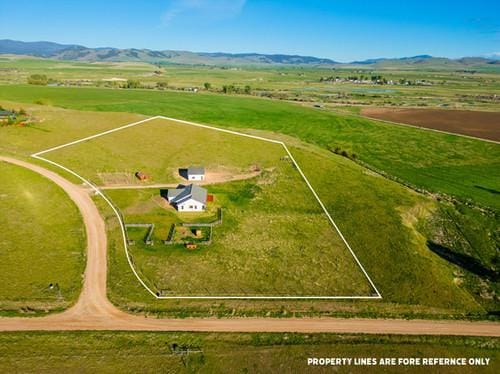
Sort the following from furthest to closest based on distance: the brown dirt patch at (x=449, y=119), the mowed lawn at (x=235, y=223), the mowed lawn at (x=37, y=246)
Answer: the brown dirt patch at (x=449, y=119) → the mowed lawn at (x=235, y=223) → the mowed lawn at (x=37, y=246)

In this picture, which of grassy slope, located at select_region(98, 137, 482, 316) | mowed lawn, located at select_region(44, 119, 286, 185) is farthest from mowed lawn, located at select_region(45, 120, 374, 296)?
grassy slope, located at select_region(98, 137, 482, 316)

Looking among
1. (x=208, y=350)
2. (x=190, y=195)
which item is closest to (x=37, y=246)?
(x=190, y=195)

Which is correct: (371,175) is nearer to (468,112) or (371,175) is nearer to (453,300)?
(453,300)

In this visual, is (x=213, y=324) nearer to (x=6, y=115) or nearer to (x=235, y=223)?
(x=235, y=223)

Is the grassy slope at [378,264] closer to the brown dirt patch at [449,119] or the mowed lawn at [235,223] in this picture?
the mowed lawn at [235,223]

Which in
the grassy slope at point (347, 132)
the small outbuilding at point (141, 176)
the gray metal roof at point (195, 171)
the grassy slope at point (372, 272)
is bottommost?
the grassy slope at point (372, 272)

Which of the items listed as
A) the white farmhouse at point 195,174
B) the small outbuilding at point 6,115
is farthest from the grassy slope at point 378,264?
the small outbuilding at point 6,115

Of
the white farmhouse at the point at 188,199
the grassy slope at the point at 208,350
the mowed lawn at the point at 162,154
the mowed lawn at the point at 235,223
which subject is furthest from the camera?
the mowed lawn at the point at 162,154

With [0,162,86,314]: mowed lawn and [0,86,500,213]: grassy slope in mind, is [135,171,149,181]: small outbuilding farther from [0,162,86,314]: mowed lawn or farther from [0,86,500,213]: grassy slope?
[0,86,500,213]: grassy slope
